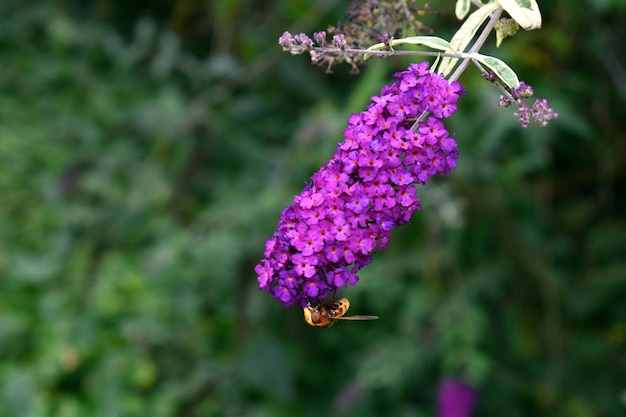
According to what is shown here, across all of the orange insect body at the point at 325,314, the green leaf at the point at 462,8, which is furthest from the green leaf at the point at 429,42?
the orange insect body at the point at 325,314

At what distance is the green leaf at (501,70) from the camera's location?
4.25 ft

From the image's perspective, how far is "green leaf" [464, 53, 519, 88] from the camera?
51.0 inches

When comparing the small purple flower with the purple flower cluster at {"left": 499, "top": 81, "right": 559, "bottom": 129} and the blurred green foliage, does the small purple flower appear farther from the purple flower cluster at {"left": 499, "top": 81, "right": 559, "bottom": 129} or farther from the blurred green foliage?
the purple flower cluster at {"left": 499, "top": 81, "right": 559, "bottom": 129}

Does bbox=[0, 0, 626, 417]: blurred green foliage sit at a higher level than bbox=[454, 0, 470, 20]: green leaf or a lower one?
higher

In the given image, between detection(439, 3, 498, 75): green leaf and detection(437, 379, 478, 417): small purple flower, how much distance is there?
204 cm

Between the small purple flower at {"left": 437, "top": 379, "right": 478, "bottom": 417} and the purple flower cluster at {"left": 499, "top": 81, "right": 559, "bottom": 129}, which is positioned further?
the small purple flower at {"left": 437, "top": 379, "right": 478, "bottom": 417}

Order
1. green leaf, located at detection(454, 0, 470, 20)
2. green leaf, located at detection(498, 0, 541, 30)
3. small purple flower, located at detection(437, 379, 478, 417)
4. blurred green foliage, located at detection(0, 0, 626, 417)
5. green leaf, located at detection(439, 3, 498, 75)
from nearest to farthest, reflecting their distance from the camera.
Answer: green leaf, located at detection(498, 0, 541, 30), green leaf, located at detection(439, 3, 498, 75), green leaf, located at detection(454, 0, 470, 20), small purple flower, located at detection(437, 379, 478, 417), blurred green foliage, located at detection(0, 0, 626, 417)

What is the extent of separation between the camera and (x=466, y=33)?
140cm

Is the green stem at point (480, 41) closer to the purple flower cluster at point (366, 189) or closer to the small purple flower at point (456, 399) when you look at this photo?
the purple flower cluster at point (366, 189)

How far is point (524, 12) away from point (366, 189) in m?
0.39

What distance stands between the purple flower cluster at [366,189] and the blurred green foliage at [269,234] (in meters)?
1.72

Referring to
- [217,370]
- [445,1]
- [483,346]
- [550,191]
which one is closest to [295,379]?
[217,370]

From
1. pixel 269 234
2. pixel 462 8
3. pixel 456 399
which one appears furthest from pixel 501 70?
pixel 269 234

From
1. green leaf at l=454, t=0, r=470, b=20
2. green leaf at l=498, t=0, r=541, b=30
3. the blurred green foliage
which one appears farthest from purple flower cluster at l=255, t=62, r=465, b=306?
the blurred green foliage
